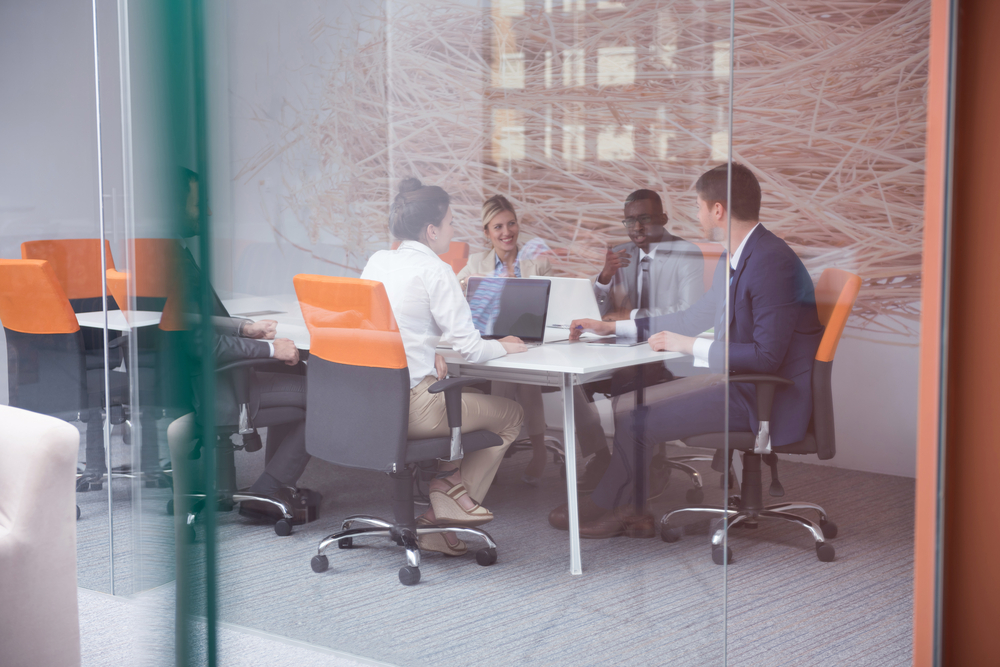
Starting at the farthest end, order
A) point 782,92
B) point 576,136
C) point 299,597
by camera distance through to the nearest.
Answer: point 782,92, point 299,597, point 576,136

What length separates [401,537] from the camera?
8.28 ft

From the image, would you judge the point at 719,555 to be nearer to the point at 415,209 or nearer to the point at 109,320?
the point at 415,209

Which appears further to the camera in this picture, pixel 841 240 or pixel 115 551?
pixel 841 240

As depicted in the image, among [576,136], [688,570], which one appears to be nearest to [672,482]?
[688,570]

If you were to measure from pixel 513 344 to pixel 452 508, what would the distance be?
1.74ft

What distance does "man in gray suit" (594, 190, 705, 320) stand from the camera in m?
2.23

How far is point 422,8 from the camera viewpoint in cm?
234

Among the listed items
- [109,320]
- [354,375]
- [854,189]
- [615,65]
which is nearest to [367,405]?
[354,375]

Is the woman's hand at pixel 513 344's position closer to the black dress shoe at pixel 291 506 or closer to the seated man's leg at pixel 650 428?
the seated man's leg at pixel 650 428

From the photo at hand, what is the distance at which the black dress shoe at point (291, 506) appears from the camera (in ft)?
8.85

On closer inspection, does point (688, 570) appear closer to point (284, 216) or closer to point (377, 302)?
point (377, 302)

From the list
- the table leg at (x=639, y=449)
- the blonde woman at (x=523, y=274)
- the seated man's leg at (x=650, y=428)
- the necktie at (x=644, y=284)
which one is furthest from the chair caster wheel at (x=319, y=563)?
the necktie at (x=644, y=284)

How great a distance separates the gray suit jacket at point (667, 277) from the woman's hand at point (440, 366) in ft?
1.72

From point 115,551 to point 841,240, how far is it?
4.00 metres
